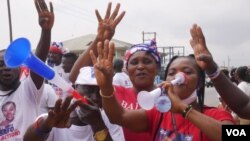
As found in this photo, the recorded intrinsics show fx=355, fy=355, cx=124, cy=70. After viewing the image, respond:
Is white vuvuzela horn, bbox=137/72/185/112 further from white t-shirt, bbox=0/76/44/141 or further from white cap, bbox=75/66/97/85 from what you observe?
white t-shirt, bbox=0/76/44/141

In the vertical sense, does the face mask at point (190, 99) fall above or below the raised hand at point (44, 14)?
below

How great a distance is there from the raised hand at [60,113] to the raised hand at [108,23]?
1.12 m

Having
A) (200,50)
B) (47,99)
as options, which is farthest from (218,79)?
(47,99)

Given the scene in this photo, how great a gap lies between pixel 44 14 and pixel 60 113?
102 centimetres

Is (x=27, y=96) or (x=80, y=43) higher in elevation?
(x=80, y=43)

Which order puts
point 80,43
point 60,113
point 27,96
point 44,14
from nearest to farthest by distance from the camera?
point 60,113
point 44,14
point 27,96
point 80,43

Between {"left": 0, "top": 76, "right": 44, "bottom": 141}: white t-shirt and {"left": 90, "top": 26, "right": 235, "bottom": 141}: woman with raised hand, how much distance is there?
2.58 ft

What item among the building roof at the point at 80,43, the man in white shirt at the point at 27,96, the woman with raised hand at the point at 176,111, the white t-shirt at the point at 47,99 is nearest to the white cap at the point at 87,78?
the woman with raised hand at the point at 176,111

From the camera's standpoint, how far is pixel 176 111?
2.30 metres

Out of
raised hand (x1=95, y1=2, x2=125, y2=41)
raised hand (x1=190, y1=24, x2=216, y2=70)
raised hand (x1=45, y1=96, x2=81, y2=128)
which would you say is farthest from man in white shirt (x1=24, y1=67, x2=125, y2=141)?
raised hand (x1=190, y1=24, x2=216, y2=70)

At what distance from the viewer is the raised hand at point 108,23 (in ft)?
10.6

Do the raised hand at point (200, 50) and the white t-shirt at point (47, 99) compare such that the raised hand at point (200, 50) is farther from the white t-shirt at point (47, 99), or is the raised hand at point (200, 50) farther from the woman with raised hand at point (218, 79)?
the white t-shirt at point (47, 99)

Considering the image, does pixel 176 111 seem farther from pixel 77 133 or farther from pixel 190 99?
pixel 77 133

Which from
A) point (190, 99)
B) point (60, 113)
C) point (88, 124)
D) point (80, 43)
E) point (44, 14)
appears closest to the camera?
point (60, 113)
